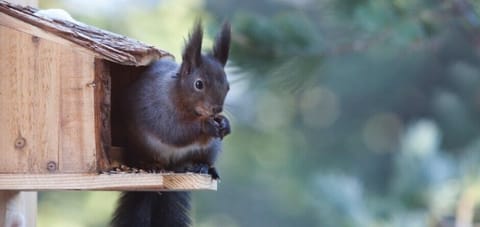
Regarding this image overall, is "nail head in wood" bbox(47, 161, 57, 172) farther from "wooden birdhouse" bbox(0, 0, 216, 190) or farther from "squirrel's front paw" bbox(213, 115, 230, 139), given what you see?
"squirrel's front paw" bbox(213, 115, 230, 139)

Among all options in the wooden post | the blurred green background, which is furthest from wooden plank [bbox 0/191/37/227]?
the blurred green background

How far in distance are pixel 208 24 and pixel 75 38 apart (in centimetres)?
118

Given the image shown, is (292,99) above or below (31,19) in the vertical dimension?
above

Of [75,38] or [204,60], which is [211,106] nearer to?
[204,60]

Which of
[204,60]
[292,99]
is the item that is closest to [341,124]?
[292,99]

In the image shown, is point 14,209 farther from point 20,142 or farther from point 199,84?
point 199,84

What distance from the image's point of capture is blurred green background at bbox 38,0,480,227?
3332 millimetres

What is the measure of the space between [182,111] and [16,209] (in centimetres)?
40

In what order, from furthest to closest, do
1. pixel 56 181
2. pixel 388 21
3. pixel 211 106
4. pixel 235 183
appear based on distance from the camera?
pixel 235 183 → pixel 388 21 → pixel 211 106 → pixel 56 181

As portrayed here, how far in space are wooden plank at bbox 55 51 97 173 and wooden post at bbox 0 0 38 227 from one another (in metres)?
0.24

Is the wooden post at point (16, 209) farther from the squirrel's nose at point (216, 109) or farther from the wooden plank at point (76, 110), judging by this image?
the squirrel's nose at point (216, 109)

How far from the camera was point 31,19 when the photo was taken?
2184 millimetres

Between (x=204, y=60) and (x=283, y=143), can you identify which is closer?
(x=204, y=60)

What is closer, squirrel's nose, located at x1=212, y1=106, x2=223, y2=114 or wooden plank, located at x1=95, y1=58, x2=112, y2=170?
wooden plank, located at x1=95, y1=58, x2=112, y2=170
